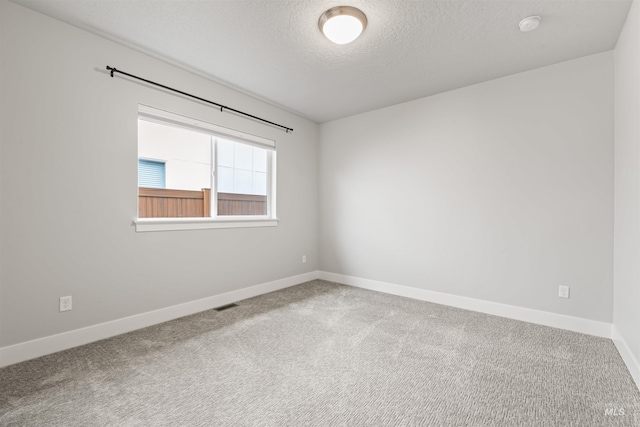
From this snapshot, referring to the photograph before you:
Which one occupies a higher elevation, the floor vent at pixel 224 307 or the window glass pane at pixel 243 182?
the window glass pane at pixel 243 182

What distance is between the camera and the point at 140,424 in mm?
1456

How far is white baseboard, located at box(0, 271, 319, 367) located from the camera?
206cm

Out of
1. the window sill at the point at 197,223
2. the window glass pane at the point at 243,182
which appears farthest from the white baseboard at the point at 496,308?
the window glass pane at the point at 243,182

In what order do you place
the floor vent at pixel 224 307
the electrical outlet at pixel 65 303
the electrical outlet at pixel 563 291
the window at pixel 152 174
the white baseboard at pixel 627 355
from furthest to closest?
the window at pixel 152 174, the floor vent at pixel 224 307, the electrical outlet at pixel 563 291, the electrical outlet at pixel 65 303, the white baseboard at pixel 627 355

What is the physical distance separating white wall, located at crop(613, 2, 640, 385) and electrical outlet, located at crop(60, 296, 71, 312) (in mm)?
3972

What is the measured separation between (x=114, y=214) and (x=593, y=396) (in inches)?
144

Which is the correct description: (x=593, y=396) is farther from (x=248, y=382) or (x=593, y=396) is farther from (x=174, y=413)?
(x=174, y=413)

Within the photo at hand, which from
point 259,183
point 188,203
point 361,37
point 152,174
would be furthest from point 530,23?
point 152,174

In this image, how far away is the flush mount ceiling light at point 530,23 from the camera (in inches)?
83.3

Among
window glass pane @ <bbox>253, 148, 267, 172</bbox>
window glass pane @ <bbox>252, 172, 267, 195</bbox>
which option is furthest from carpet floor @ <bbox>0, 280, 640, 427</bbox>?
window glass pane @ <bbox>253, 148, 267, 172</bbox>

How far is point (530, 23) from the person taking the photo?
Answer: 7.05 feet

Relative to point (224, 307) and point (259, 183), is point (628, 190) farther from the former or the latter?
point (224, 307)

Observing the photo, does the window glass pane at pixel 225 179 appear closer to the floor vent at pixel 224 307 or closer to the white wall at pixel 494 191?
the floor vent at pixel 224 307

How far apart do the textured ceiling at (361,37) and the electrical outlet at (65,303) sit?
200 cm
